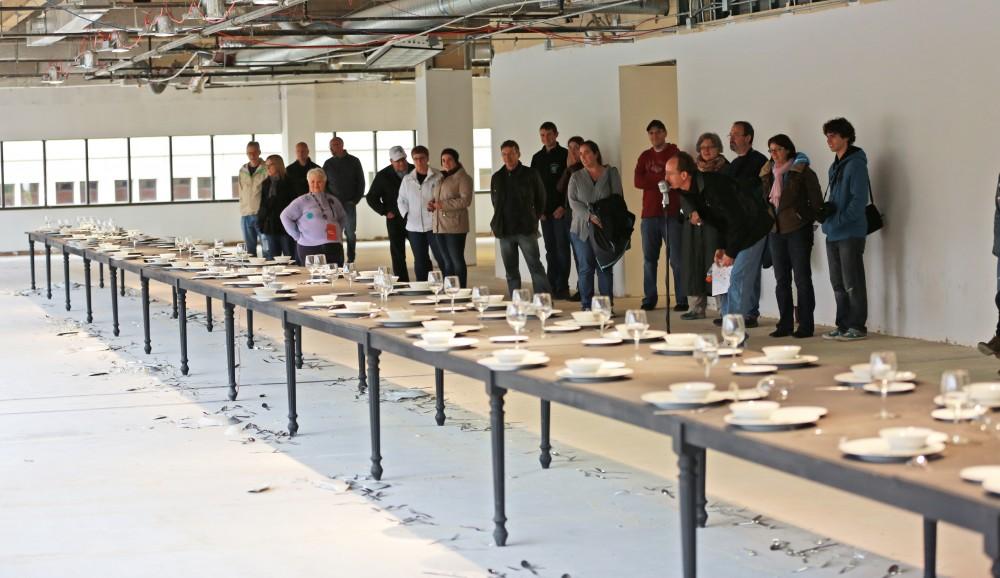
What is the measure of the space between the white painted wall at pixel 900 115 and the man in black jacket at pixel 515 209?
1562 millimetres

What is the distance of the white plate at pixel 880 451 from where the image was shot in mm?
3287

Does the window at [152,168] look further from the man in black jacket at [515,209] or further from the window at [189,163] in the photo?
the man in black jacket at [515,209]

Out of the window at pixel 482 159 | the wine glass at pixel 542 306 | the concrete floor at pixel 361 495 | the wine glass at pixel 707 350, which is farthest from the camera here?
the window at pixel 482 159

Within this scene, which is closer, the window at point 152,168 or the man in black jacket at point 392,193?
the man in black jacket at point 392,193

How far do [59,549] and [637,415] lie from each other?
2421mm

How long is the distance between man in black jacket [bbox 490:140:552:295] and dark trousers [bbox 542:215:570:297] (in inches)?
38.8

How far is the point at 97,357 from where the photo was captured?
10.9m

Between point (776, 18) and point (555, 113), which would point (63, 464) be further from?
point (555, 113)

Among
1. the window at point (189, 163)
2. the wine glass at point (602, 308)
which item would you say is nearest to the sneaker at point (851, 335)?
the wine glass at point (602, 308)

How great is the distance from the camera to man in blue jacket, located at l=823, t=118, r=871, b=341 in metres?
9.98

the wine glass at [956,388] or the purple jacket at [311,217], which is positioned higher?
the purple jacket at [311,217]

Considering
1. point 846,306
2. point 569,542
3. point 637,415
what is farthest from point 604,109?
point 637,415

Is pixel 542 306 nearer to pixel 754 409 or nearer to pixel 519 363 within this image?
pixel 519 363

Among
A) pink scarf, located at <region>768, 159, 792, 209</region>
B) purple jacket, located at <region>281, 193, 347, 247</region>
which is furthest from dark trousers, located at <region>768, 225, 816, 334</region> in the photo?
purple jacket, located at <region>281, 193, 347, 247</region>
